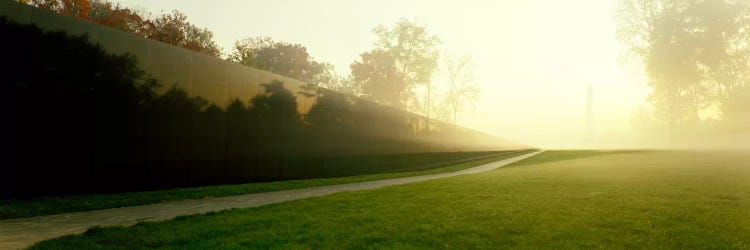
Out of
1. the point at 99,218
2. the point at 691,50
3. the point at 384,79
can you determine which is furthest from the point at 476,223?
the point at 384,79

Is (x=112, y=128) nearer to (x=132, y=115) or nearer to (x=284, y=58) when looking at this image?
(x=132, y=115)

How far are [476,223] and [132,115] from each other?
36.8 ft

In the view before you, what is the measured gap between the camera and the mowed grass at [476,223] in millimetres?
6562

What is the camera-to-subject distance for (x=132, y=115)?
544 inches

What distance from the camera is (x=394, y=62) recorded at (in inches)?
2462

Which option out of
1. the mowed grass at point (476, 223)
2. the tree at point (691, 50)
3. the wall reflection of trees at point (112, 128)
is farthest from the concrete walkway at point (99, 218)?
the tree at point (691, 50)

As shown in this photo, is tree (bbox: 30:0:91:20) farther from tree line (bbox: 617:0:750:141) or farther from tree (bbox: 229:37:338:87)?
tree line (bbox: 617:0:750:141)

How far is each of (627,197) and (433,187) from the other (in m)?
5.07

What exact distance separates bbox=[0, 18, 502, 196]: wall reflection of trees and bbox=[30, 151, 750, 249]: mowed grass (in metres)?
5.86

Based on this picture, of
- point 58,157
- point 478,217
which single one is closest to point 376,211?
point 478,217

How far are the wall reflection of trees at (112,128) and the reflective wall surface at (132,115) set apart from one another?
0.03 metres

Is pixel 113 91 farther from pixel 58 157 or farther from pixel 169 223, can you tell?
pixel 169 223

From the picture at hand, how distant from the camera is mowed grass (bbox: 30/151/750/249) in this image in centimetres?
656

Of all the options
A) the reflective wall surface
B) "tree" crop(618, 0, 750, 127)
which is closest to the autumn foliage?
the reflective wall surface
